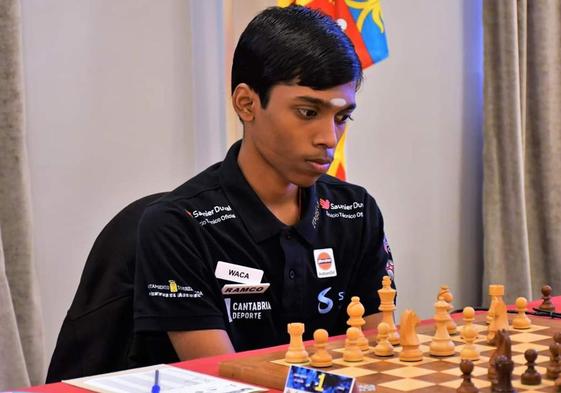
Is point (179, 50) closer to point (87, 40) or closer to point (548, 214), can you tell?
point (87, 40)

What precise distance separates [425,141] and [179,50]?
1452 millimetres

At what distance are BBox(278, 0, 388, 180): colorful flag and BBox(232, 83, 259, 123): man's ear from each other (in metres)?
1.53

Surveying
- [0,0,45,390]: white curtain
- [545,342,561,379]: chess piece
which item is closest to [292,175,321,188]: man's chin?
[545,342,561,379]: chess piece

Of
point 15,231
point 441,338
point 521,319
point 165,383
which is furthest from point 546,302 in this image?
point 15,231

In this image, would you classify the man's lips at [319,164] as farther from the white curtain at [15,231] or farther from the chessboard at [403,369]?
the white curtain at [15,231]

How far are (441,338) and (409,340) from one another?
0.20 ft

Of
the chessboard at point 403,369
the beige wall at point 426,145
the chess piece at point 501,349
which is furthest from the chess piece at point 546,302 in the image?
the beige wall at point 426,145

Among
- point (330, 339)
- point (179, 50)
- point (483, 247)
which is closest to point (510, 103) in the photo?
point (483, 247)

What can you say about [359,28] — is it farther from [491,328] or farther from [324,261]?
[491,328]

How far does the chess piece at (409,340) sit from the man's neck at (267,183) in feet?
1.59

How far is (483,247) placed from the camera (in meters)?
4.48

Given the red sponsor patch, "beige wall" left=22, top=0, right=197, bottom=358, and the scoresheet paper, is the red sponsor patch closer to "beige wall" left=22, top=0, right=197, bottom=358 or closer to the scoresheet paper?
the scoresheet paper

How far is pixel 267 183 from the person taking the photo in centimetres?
193

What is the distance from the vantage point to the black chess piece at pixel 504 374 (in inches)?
46.1
